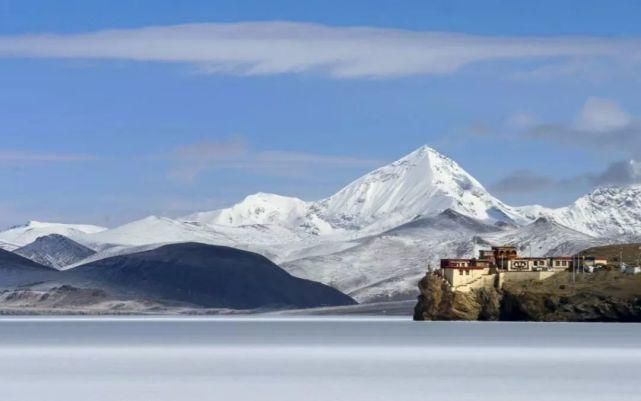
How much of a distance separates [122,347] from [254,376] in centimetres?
6559

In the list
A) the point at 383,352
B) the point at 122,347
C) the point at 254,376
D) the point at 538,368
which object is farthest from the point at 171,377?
the point at 122,347

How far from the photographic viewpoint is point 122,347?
655 feet

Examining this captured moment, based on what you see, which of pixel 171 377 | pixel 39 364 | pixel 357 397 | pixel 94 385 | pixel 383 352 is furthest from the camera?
pixel 383 352

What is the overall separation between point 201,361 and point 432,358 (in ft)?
75.2

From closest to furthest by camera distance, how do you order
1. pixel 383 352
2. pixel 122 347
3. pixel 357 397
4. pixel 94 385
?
pixel 357 397
pixel 94 385
pixel 383 352
pixel 122 347

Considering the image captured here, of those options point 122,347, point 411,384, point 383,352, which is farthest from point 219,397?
point 122,347

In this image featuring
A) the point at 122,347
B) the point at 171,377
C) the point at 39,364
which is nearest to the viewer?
the point at 171,377

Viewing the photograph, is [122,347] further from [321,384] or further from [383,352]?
[321,384]

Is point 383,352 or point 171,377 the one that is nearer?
point 171,377

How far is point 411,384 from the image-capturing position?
417ft

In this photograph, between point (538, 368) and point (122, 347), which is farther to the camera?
point (122, 347)

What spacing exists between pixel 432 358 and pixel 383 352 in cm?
1680

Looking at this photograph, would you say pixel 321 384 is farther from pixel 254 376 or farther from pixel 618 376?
pixel 618 376

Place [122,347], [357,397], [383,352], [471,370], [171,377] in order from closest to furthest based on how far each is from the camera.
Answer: [357,397] < [171,377] < [471,370] < [383,352] < [122,347]
